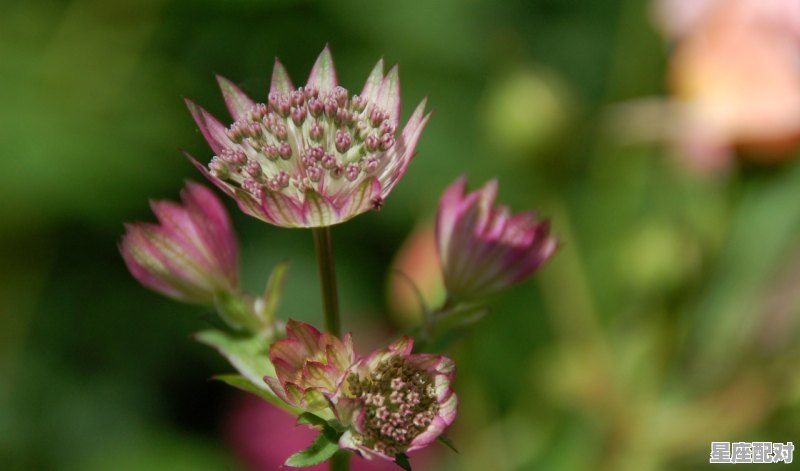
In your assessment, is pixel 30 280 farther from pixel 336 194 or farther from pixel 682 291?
pixel 336 194

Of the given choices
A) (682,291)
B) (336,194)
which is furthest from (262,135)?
(682,291)

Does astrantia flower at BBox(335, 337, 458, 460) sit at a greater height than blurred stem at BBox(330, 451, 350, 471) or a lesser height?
greater

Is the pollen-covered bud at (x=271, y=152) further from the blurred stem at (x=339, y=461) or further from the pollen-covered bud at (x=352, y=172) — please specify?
the blurred stem at (x=339, y=461)

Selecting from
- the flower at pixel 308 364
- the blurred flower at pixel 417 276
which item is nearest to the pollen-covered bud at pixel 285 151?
the flower at pixel 308 364

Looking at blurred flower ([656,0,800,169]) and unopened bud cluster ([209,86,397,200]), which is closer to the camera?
unopened bud cluster ([209,86,397,200])

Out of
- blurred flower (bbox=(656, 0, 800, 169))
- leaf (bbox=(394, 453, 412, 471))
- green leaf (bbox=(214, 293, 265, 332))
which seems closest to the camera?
leaf (bbox=(394, 453, 412, 471))

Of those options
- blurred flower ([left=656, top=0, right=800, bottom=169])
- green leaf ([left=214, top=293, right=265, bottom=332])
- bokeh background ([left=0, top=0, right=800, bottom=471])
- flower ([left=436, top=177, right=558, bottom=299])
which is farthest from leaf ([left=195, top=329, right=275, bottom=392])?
blurred flower ([left=656, top=0, right=800, bottom=169])

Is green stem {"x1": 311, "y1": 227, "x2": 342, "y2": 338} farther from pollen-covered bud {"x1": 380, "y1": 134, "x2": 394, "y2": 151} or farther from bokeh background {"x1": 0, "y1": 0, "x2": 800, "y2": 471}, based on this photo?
bokeh background {"x1": 0, "y1": 0, "x2": 800, "y2": 471}
